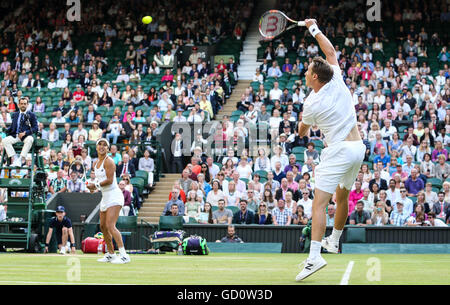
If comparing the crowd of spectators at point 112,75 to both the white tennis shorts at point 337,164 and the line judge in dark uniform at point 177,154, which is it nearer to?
the line judge in dark uniform at point 177,154

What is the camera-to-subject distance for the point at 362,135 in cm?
2075

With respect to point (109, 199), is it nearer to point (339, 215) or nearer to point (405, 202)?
point (339, 215)

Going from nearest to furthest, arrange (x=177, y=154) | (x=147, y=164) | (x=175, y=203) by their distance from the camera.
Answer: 1. (x=175, y=203)
2. (x=147, y=164)
3. (x=177, y=154)

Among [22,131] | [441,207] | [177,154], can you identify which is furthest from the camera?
[177,154]

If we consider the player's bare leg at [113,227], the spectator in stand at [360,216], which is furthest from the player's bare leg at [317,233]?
the spectator in stand at [360,216]

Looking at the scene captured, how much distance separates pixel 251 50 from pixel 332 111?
2336 cm

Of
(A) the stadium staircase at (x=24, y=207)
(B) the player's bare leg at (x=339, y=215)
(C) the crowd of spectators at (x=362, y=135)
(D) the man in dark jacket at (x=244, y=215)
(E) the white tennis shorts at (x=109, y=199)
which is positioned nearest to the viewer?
(B) the player's bare leg at (x=339, y=215)

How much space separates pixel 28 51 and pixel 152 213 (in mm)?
14059

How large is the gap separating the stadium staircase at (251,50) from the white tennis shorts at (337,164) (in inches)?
852

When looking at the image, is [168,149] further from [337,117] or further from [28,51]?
[337,117]

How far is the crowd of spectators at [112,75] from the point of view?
22234mm

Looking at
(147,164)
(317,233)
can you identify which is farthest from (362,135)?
(317,233)

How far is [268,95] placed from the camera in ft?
82.1
